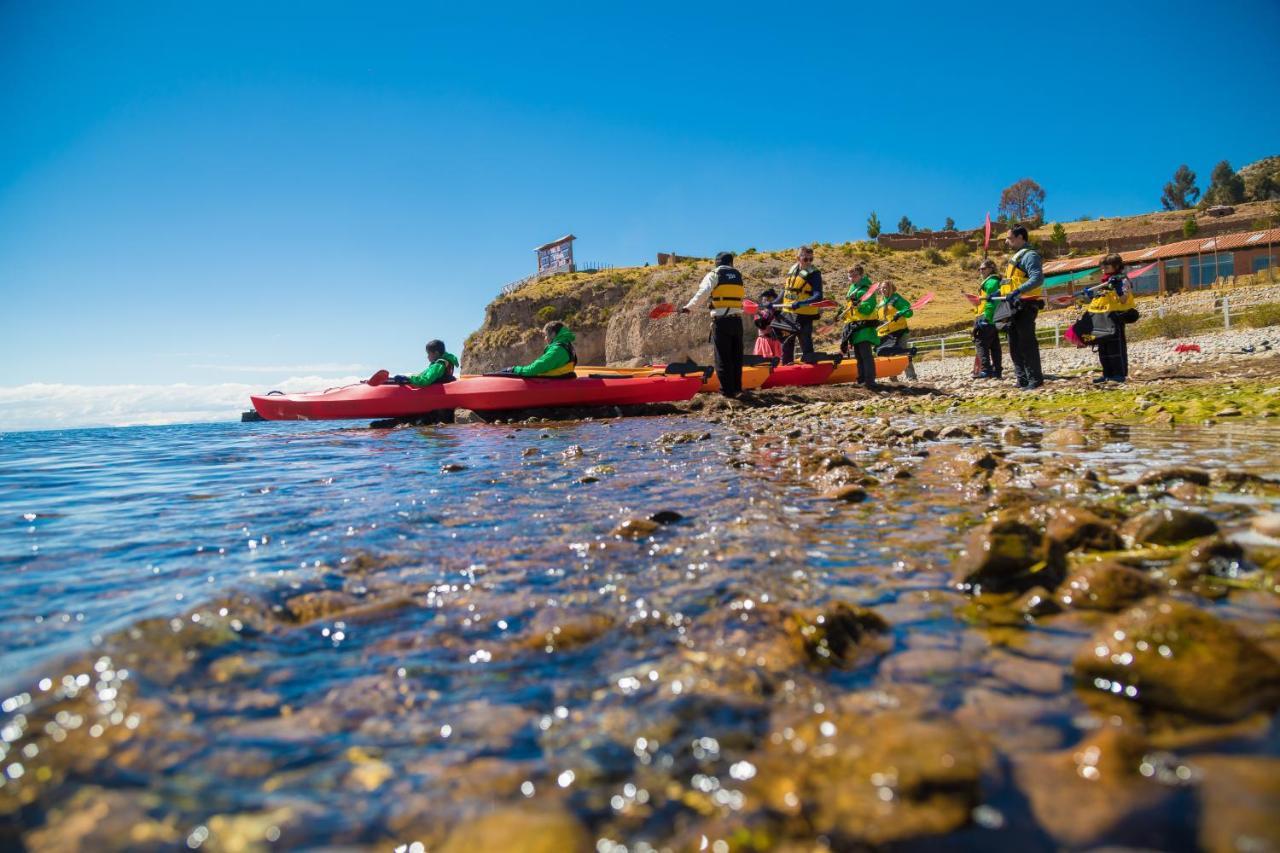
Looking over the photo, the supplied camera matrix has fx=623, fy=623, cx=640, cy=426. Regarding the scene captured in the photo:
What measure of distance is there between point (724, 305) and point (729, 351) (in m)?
1.22

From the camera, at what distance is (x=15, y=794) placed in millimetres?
1384

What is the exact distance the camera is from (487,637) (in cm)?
219

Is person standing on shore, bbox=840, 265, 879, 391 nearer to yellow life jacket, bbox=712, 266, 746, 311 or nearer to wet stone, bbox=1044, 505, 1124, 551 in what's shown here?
yellow life jacket, bbox=712, 266, 746, 311

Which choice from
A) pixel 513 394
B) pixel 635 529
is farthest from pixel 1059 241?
pixel 635 529

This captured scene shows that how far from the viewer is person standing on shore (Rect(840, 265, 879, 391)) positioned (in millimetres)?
13398

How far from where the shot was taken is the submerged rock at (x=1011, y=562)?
230 centimetres

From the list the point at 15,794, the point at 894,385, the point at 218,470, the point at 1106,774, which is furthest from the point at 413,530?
the point at 894,385

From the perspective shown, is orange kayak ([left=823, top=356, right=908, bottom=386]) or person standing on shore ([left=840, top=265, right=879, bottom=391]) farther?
orange kayak ([left=823, top=356, right=908, bottom=386])

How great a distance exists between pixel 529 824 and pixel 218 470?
8.60 m

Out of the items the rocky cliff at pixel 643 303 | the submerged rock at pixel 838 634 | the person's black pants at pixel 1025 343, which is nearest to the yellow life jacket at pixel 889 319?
the person's black pants at pixel 1025 343

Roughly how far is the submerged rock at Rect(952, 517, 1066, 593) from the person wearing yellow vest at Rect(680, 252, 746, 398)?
9.14 meters

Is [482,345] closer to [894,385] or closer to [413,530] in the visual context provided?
[894,385]

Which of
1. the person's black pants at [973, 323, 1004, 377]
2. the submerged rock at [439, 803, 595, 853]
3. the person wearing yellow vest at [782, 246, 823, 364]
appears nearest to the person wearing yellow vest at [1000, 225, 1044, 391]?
the person's black pants at [973, 323, 1004, 377]

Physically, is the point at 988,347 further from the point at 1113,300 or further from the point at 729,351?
the point at 729,351
